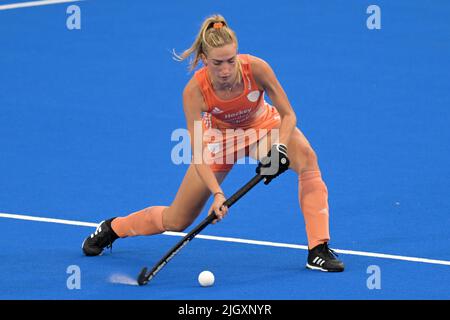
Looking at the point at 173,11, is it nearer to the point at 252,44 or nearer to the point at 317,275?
the point at 252,44

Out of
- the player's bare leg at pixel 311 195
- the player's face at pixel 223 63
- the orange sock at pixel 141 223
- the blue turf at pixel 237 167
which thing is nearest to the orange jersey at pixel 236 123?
the player's bare leg at pixel 311 195

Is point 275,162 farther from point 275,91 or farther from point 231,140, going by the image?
point 231,140

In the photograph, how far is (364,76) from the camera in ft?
44.7

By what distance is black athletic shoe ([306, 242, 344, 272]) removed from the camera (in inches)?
336

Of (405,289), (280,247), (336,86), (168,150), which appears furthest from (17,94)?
(405,289)

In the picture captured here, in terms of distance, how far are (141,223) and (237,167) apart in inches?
95.5

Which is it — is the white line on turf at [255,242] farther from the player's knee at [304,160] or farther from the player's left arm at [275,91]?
the player's left arm at [275,91]

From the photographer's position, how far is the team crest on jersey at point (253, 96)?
28.0ft

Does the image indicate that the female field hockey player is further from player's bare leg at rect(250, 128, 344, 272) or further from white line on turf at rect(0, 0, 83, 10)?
white line on turf at rect(0, 0, 83, 10)

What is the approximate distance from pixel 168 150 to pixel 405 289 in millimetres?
4104

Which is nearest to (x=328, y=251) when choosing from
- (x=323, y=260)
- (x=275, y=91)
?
(x=323, y=260)

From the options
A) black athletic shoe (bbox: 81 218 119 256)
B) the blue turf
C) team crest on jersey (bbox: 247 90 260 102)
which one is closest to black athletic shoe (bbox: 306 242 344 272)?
the blue turf

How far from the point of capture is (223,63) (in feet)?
26.7

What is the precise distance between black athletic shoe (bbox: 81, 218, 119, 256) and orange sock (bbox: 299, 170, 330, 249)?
4.69 feet
